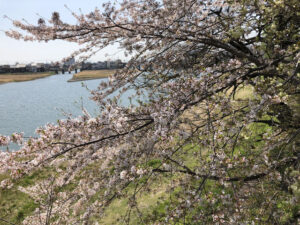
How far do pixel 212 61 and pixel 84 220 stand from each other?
4.21m

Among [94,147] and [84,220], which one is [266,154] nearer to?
[94,147]

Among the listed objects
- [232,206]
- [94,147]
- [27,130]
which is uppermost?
[94,147]

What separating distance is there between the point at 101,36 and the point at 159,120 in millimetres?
2584

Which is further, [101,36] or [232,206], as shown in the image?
[101,36]

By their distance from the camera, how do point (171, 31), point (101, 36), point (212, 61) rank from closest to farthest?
point (171, 31) < point (101, 36) < point (212, 61)

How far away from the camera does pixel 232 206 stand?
10.4ft

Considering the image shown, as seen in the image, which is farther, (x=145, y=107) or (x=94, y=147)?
(x=145, y=107)

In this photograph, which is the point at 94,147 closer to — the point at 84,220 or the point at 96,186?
the point at 96,186

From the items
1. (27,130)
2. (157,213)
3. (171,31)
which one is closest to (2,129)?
(27,130)

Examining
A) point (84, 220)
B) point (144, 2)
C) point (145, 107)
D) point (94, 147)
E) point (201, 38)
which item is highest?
point (144, 2)

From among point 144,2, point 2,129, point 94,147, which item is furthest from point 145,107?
point 2,129

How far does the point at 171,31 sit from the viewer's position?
3432mm

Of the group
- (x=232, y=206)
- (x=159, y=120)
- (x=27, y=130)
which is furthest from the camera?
(x=27, y=130)

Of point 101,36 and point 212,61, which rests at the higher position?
point 101,36
